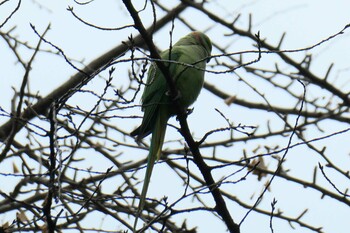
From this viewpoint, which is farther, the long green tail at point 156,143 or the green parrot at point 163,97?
the green parrot at point 163,97

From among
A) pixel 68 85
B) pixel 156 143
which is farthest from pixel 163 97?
pixel 68 85

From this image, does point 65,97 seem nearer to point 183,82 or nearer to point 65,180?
point 183,82

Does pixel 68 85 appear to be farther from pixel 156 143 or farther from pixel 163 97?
pixel 156 143

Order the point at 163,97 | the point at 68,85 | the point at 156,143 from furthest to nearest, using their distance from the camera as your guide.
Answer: the point at 68,85 < the point at 163,97 < the point at 156,143

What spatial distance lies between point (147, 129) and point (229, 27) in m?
1.78

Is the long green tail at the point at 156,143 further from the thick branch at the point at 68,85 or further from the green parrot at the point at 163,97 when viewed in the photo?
the thick branch at the point at 68,85

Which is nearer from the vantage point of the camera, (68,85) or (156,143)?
(156,143)

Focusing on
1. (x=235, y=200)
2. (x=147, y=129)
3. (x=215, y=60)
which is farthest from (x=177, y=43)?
(x=235, y=200)

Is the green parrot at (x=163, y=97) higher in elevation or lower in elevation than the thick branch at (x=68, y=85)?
lower

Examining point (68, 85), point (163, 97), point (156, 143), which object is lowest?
point (156, 143)

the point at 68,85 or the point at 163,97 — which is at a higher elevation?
the point at 68,85

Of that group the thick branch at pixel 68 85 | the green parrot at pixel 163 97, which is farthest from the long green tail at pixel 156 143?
the thick branch at pixel 68 85

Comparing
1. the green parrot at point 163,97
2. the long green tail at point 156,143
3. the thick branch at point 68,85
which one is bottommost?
the long green tail at point 156,143

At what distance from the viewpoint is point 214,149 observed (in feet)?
19.5
